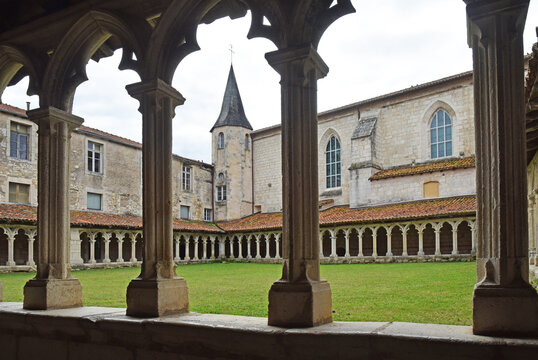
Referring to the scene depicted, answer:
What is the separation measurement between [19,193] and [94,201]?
3296mm

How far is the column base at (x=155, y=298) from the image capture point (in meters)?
2.92

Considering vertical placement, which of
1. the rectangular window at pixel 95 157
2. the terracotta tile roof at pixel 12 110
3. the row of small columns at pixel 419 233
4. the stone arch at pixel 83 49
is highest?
the terracotta tile roof at pixel 12 110

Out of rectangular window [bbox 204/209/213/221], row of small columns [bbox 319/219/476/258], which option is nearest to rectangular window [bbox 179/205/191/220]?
rectangular window [bbox 204/209/213/221]

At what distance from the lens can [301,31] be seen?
8.91 feet

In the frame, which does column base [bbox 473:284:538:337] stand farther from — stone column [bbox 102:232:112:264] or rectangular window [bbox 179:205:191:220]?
rectangular window [bbox 179:205:191:220]

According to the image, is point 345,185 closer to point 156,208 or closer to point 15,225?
point 15,225

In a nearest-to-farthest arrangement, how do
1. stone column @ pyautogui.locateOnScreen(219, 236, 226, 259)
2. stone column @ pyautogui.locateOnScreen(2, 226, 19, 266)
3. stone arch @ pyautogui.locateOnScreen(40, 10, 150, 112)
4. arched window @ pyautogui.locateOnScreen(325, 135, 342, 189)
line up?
stone arch @ pyautogui.locateOnScreen(40, 10, 150, 112) < stone column @ pyautogui.locateOnScreen(2, 226, 19, 266) < arched window @ pyautogui.locateOnScreen(325, 135, 342, 189) < stone column @ pyautogui.locateOnScreen(219, 236, 226, 259)

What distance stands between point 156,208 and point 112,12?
136 cm

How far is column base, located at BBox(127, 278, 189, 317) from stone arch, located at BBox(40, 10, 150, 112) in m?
1.35

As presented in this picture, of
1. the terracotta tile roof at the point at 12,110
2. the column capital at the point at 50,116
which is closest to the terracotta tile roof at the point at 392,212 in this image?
the terracotta tile roof at the point at 12,110

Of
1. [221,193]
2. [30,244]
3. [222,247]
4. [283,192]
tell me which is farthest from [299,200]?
[221,193]

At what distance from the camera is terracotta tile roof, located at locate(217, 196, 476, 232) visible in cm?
1755

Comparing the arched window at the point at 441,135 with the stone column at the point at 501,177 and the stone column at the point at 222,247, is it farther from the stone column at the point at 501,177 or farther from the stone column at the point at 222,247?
the stone column at the point at 501,177

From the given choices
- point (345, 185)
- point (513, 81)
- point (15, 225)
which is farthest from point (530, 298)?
point (345, 185)
